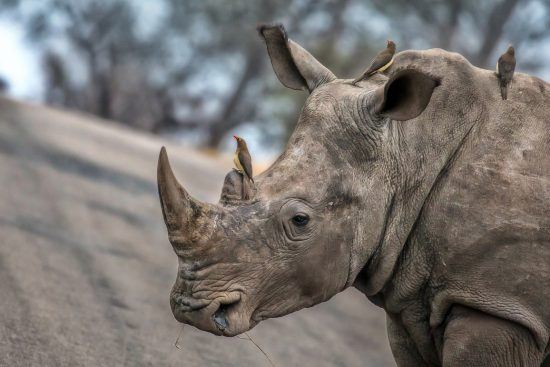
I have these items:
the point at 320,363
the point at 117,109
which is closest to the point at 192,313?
the point at 320,363

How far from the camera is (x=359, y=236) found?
461 centimetres

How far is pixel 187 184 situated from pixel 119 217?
387 centimetres

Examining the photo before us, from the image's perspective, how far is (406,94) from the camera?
451cm

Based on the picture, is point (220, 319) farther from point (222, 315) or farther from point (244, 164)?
point (244, 164)

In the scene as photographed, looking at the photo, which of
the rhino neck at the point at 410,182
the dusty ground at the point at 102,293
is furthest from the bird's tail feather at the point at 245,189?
the dusty ground at the point at 102,293

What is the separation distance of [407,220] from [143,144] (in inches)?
614

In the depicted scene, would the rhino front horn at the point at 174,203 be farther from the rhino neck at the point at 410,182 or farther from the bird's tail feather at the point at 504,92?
the bird's tail feather at the point at 504,92

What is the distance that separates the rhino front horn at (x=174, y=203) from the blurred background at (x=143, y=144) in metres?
1.43

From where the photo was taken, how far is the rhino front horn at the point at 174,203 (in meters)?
4.27

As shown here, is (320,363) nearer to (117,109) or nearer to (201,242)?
(201,242)

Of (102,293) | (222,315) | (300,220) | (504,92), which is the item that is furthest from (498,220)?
(102,293)

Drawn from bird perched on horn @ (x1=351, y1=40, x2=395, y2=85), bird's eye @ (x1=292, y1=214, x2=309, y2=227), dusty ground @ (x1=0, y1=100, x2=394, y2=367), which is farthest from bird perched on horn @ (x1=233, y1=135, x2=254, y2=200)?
dusty ground @ (x1=0, y1=100, x2=394, y2=367)

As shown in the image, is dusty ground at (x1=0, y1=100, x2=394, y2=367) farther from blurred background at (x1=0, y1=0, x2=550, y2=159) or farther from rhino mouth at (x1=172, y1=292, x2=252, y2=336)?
blurred background at (x1=0, y1=0, x2=550, y2=159)

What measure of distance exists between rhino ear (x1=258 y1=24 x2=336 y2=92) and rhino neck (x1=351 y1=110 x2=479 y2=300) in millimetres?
627
